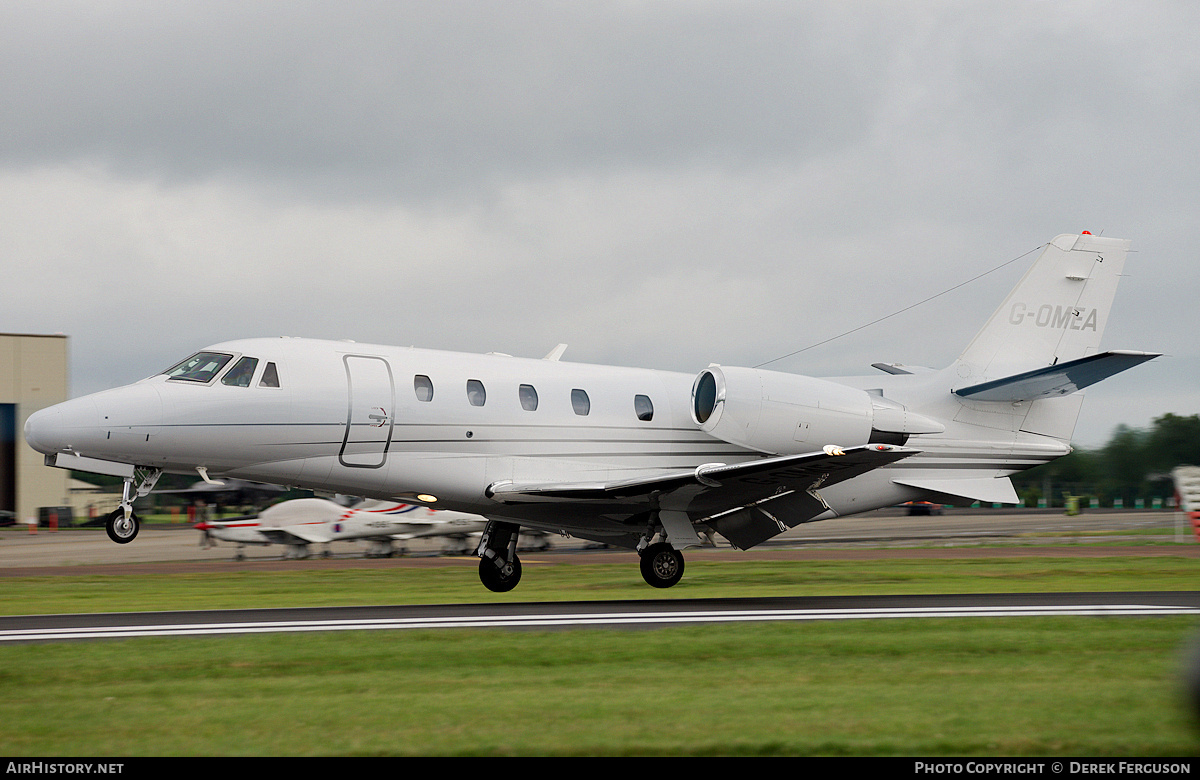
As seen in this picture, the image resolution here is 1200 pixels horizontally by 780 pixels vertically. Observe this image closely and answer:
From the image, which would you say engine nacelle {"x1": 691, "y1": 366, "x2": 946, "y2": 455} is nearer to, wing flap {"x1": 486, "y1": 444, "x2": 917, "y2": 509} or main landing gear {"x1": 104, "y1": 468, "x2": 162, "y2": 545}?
wing flap {"x1": 486, "y1": 444, "x2": 917, "y2": 509}

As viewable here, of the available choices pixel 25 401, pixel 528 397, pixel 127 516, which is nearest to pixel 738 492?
pixel 528 397

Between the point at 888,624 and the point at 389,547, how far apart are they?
2380 cm

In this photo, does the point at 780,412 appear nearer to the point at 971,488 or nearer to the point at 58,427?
the point at 971,488

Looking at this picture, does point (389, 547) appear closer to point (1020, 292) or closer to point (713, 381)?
point (713, 381)

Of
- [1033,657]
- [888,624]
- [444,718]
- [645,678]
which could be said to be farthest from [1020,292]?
[444,718]

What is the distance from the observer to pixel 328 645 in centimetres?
1147

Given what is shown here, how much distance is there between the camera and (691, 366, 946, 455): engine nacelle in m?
18.6

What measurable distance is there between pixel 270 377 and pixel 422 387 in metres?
2.30

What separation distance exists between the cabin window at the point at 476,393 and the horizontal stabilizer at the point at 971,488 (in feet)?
26.6

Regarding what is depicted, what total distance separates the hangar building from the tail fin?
151ft

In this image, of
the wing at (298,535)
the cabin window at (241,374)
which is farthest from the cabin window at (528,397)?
the wing at (298,535)

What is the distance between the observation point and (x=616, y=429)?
61.1 feet

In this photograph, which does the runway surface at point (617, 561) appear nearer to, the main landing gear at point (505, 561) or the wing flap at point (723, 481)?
the wing flap at point (723, 481)

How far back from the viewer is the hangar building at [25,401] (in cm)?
5359
